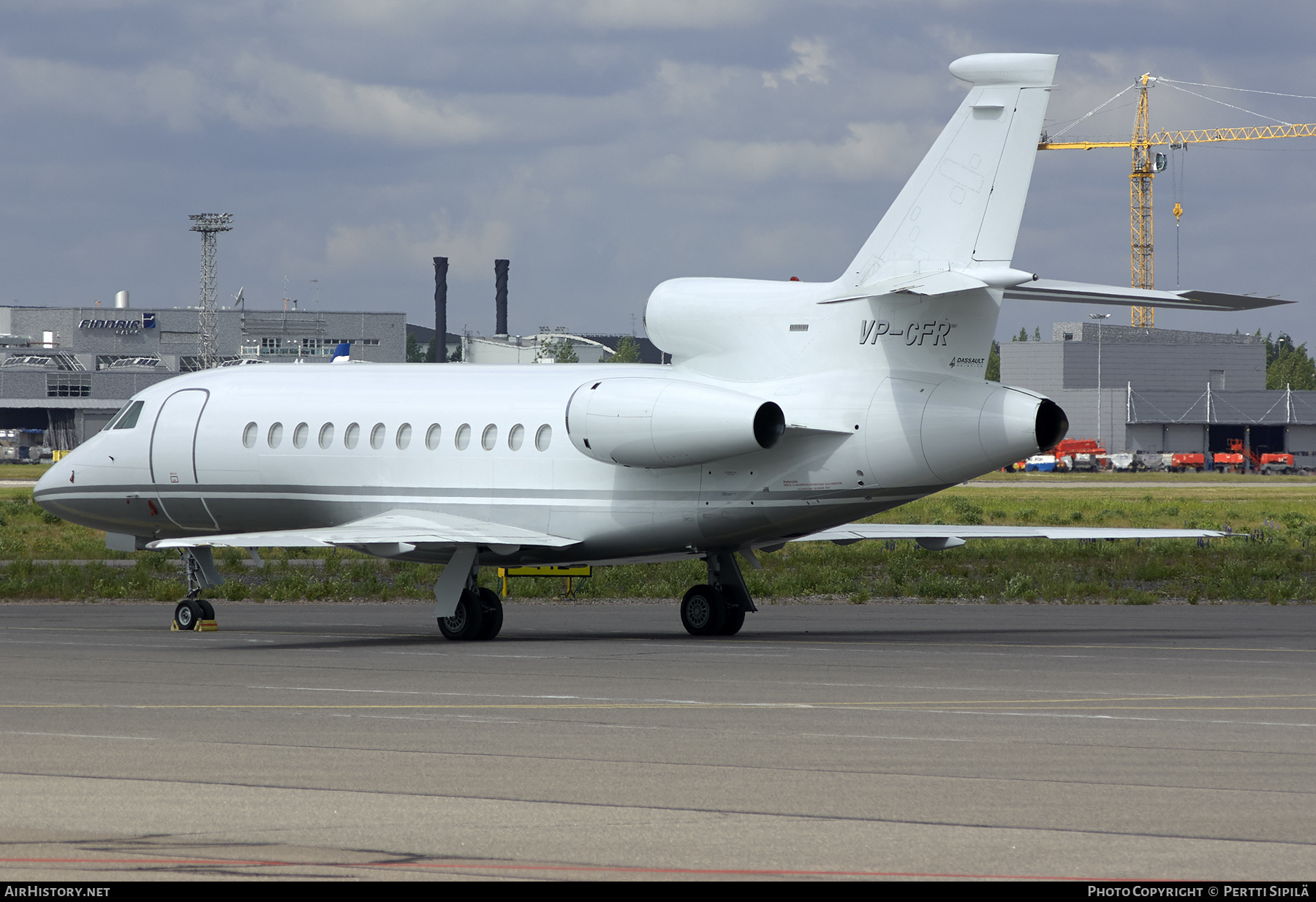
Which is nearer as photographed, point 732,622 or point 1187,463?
point 732,622

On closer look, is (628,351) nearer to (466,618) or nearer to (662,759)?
(466,618)

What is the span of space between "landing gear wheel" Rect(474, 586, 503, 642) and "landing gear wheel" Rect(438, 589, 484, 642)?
6 cm

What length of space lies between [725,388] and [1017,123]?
5065 millimetres

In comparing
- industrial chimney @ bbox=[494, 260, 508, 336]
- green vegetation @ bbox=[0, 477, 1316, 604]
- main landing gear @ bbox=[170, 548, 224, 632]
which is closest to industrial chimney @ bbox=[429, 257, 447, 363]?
A: industrial chimney @ bbox=[494, 260, 508, 336]

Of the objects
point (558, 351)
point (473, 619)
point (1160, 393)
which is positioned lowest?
point (473, 619)

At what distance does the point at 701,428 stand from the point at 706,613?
11.9 ft

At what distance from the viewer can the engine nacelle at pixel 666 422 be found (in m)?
21.1

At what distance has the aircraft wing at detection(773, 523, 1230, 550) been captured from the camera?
76.9 ft

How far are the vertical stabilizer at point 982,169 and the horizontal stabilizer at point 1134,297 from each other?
2.06ft

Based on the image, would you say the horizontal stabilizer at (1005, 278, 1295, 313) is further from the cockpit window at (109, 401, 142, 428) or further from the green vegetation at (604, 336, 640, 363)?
the green vegetation at (604, 336, 640, 363)

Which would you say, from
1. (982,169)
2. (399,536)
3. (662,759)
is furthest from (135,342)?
(662,759)

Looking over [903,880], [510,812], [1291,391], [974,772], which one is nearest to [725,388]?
[974,772]

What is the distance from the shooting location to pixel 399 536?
2236 centimetres

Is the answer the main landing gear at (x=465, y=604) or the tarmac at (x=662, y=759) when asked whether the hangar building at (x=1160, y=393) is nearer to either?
the main landing gear at (x=465, y=604)
